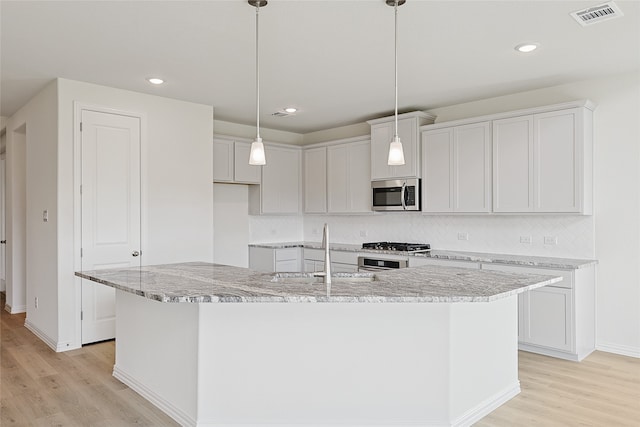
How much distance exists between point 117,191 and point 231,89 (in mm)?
1539

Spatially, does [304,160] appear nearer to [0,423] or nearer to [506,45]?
[506,45]

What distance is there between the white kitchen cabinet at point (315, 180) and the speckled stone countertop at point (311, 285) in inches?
130

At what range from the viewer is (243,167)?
20.3 feet

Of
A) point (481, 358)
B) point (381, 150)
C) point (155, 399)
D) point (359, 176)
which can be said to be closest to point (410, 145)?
point (381, 150)

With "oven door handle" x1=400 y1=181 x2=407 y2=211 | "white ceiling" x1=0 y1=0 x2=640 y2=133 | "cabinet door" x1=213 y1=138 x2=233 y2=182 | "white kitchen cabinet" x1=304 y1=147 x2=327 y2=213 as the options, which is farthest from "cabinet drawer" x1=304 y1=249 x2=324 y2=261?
"white ceiling" x1=0 y1=0 x2=640 y2=133

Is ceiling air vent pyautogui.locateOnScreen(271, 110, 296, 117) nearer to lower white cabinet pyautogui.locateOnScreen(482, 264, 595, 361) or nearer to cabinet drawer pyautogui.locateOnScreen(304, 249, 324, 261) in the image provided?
cabinet drawer pyautogui.locateOnScreen(304, 249, 324, 261)

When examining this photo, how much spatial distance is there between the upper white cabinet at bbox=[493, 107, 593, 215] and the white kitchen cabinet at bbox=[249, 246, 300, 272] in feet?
9.19

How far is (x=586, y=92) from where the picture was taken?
435cm

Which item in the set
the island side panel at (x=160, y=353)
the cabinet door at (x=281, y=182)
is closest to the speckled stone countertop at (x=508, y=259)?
the cabinet door at (x=281, y=182)

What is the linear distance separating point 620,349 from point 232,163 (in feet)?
15.6

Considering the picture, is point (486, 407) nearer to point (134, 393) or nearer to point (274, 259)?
point (134, 393)

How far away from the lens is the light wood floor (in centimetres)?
286

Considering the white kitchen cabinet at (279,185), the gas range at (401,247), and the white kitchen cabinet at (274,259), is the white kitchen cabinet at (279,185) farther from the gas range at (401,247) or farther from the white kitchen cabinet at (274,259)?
the gas range at (401,247)

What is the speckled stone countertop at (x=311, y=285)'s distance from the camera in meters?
2.23
